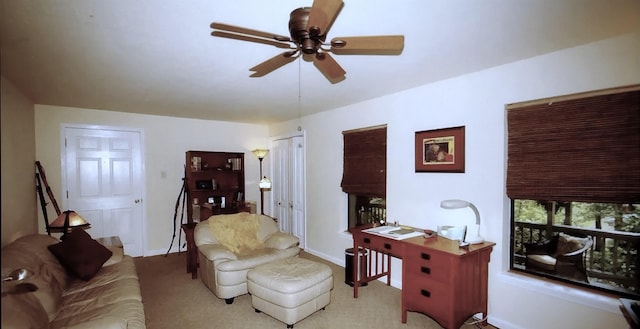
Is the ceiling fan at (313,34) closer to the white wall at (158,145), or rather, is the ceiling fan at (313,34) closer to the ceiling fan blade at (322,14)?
the ceiling fan blade at (322,14)

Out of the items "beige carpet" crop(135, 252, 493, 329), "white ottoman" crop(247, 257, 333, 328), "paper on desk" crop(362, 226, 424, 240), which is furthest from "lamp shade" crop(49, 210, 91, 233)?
"paper on desk" crop(362, 226, 424, 240)

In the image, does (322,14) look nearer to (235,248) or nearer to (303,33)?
(303,33)

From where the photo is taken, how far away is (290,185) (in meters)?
5.37

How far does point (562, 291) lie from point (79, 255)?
403 centimetres

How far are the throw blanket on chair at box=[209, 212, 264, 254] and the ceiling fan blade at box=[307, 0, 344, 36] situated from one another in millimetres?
2806

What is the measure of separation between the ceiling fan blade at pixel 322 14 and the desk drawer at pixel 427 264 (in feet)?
6.53

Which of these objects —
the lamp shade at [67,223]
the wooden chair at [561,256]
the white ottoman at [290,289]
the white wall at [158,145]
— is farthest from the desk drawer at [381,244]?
the white wall at [158,145]

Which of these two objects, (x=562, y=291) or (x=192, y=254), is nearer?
(x=562, y=291)

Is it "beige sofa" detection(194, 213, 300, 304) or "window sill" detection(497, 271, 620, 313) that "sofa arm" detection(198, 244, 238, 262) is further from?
"window sill" detection(497, 271, 620, 313)

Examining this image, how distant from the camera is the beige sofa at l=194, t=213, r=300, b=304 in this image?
10.1ft

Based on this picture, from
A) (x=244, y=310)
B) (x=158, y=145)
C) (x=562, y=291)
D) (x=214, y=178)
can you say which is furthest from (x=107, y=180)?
(x=562, y=291)

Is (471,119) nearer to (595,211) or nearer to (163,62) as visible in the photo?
(595,211)

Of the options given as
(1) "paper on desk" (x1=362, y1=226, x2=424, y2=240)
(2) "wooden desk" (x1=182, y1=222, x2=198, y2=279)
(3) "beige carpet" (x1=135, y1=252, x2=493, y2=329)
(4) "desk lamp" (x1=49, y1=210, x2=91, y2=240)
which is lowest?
(3) "beige carpet" (x1=135, y1=252, x2=493, y2=329)

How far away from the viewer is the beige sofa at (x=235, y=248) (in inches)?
121
